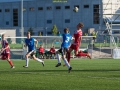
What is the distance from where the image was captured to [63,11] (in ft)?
366

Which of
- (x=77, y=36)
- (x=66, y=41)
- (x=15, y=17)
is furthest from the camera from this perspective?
(x=15, y=17)

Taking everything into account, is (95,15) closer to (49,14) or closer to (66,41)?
(49,14)

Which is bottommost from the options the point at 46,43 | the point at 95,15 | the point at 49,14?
the point at 46,43

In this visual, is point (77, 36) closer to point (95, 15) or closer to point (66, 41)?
point (66, 41)

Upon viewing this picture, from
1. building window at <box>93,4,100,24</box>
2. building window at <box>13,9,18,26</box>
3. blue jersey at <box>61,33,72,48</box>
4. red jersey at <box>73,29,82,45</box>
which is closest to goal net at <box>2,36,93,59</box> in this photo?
red jersey at <box>73,29,82,45</box>

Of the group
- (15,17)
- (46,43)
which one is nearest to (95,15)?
(15,17)

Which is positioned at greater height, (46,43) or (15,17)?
(15,17)

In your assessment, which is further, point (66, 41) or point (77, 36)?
point (77, 36)

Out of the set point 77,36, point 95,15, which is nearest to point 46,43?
point 77,36

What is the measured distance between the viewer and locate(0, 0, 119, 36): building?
110006 millimetres

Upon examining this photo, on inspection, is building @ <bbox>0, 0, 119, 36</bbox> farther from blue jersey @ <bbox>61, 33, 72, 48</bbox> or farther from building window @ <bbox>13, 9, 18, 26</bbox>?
blue jersey @ <bbox>61, 33, 72, 48</bbox>

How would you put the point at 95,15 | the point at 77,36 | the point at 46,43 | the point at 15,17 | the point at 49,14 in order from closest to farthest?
the point at 77,36 → the point at 46,43 → the point at 95,15 → the point at 49,14 → the point at 15,17

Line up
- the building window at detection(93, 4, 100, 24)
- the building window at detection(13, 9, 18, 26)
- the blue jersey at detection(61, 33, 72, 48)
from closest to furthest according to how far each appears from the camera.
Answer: the blue jersey at detection(61, 33, 72, 48) → the building window at detection(93, 4, 100, 24) → the building window at detection(13, 9, 18, 26)

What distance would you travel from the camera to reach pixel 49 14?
11262 centimetres
